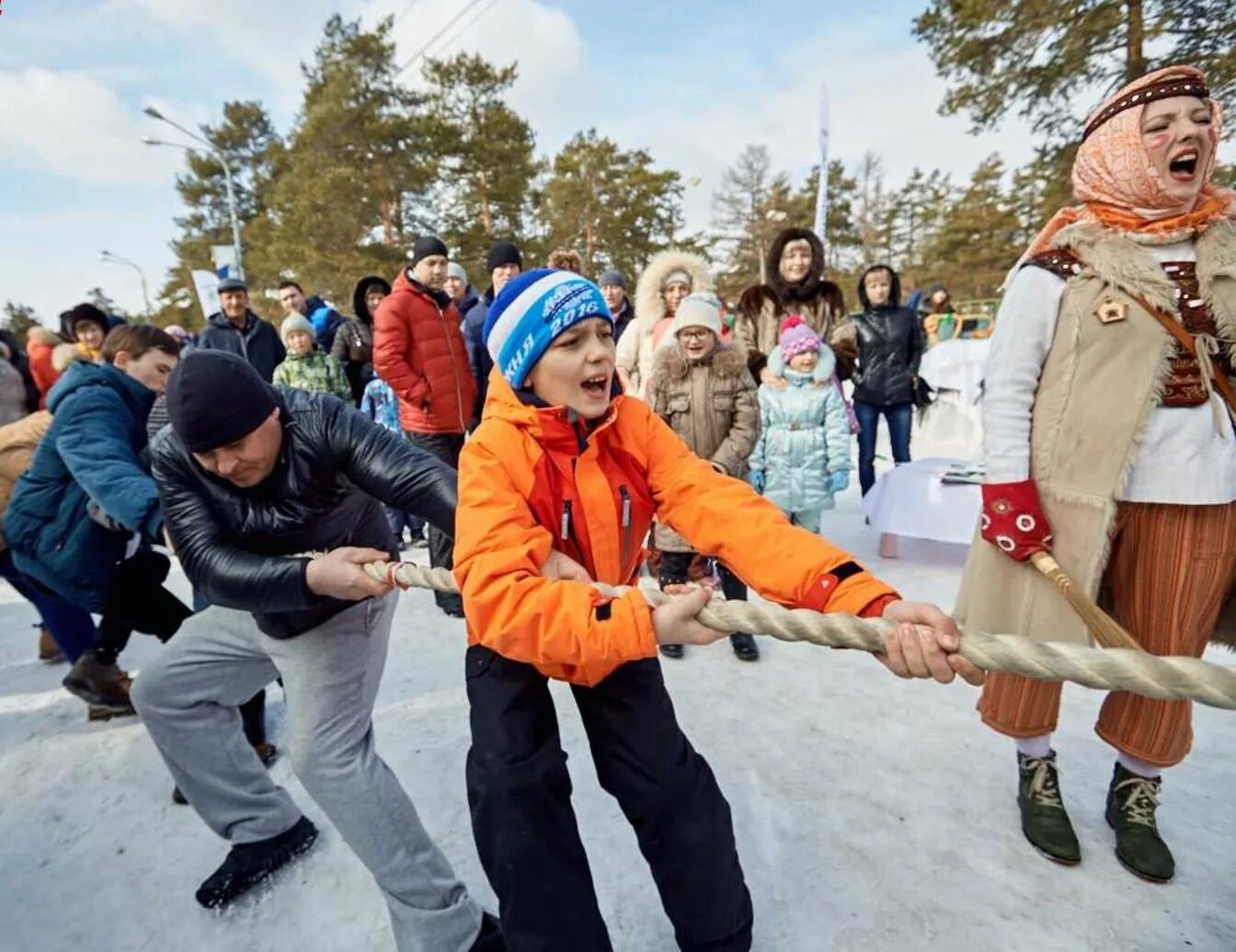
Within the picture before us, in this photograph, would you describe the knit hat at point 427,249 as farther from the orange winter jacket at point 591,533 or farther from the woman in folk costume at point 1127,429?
the woman in folk costume at point 1127,429

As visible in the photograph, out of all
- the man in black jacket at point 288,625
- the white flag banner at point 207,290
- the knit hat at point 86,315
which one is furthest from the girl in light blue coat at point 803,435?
the white flag banner at point 207,290

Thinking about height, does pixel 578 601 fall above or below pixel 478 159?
below

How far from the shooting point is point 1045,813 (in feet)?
6.41

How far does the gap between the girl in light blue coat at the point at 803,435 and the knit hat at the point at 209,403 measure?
114 inches

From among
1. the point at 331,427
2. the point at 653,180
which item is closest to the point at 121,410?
the point at 331,427

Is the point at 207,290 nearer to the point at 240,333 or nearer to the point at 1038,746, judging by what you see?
the point at 240,333

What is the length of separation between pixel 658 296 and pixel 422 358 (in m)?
1.83

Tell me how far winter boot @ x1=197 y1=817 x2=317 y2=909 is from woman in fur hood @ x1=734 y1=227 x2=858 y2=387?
376 cm

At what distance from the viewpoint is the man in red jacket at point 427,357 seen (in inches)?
163

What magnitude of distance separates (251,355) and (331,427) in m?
4.58

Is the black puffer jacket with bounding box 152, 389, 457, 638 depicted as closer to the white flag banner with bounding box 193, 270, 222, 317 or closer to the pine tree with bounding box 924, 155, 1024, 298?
the white flag banner with bounding box 193, 270, 222, 317

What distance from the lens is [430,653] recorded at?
11.6ft

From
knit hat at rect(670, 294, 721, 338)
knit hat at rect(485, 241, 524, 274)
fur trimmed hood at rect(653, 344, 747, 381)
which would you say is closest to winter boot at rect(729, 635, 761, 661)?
fur trimmed hood at rect(653, 344, 747, 381)

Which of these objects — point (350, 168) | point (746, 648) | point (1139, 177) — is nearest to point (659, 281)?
point (746, 648)
